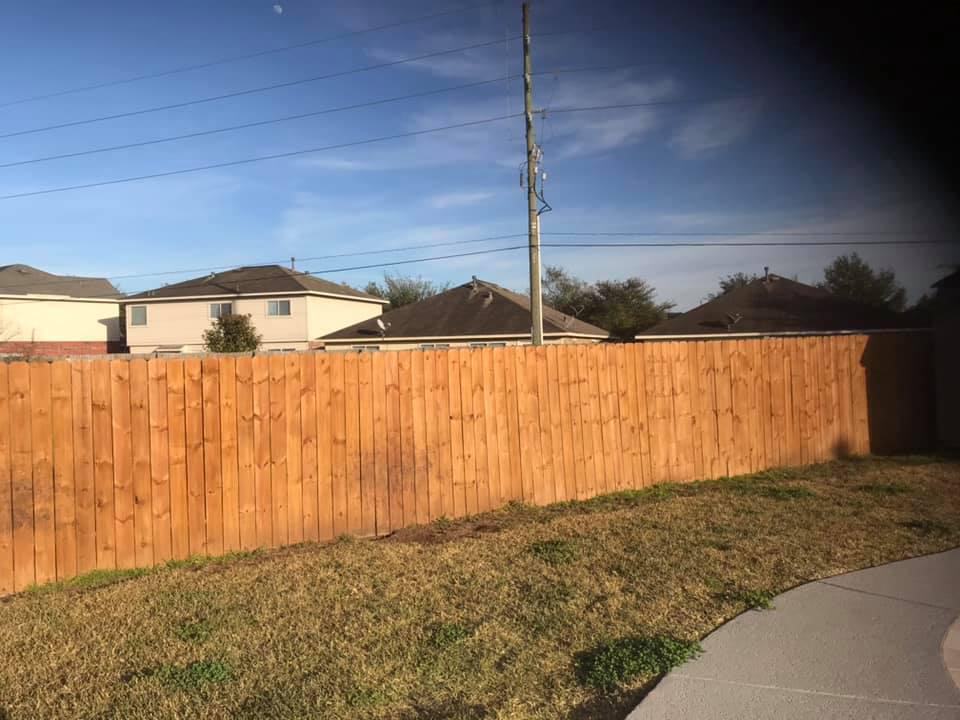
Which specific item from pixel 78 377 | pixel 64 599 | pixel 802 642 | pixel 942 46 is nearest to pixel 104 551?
pixel 64 599

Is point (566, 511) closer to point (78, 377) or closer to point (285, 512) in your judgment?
point (285, 512)

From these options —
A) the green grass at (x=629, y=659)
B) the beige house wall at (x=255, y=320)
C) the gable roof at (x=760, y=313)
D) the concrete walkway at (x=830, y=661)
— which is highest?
the beige house wall at (x=255, y=320)

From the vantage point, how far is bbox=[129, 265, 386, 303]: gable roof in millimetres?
37844

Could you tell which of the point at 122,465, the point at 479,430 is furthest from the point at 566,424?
the point at 122,465

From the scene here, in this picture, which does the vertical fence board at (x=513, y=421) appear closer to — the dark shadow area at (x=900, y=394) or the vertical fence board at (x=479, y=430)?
the vertical fence board at (x=479, y=430)

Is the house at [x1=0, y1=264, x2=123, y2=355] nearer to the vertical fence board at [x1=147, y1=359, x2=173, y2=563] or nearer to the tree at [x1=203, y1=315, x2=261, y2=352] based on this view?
the tree at [x1=203, y1=315, x2=261, y2=352]

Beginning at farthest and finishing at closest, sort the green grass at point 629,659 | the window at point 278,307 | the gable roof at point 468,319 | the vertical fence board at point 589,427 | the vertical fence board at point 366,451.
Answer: the window at point 278,307 → the gable roof at point 468,319 → the vertical fence board at point 589,427 → the vertical fence board at point 366,451 → the green grass at point 629,659

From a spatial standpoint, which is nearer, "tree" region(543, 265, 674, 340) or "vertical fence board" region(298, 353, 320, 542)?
"vertical fence board" region(298, 353, 320, 542)

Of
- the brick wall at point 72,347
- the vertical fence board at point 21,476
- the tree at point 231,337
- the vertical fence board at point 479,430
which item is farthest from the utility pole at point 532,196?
the brick wall at point 72,347

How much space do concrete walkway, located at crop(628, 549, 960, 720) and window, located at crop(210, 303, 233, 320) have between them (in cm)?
3651

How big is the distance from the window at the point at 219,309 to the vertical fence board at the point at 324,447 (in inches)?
1305

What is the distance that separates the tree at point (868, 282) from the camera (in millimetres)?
3887

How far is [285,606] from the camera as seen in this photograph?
5047 millimetres

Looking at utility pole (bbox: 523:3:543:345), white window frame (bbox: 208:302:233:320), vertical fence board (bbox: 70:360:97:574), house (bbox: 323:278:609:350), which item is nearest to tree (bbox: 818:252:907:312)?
vertical fence board (bbox: 70:360:97:574)
